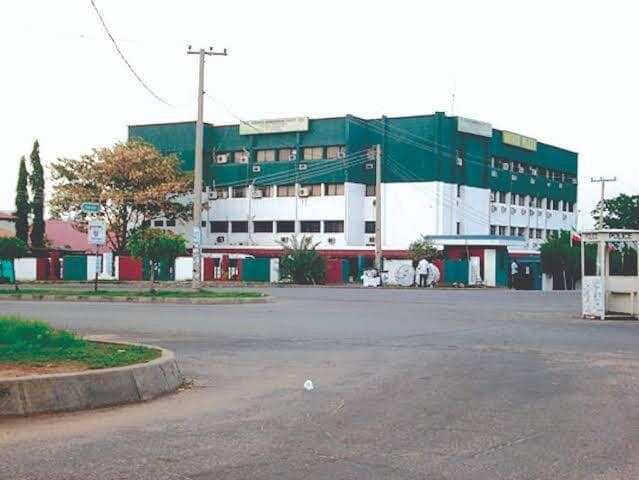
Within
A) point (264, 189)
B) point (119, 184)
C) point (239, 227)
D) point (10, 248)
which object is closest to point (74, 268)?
point (119, 184)

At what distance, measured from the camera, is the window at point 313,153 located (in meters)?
68.6

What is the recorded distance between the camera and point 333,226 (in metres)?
67.6

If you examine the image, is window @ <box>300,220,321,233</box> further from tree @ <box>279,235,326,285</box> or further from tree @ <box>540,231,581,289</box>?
tree @ <box>540,231,581,289</box>

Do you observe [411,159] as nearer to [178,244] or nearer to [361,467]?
[178,244]

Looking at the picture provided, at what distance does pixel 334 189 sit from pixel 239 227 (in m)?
9.81

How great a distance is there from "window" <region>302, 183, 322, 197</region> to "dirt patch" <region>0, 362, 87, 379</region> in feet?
196

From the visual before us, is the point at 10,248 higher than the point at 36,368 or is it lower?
higher

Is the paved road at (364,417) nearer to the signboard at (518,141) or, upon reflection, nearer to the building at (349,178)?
the building at (349,178)

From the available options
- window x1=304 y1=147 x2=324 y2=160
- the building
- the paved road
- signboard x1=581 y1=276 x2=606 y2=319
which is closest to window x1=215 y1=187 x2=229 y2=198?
the building

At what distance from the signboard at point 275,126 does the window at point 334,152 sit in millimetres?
2691

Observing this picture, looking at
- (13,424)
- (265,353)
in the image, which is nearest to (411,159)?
(265,353)

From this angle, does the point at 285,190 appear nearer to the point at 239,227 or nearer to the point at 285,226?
the point at 285,226

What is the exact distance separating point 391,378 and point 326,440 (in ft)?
12.0

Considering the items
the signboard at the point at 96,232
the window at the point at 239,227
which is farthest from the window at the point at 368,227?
the signboard at the point at 96,232
